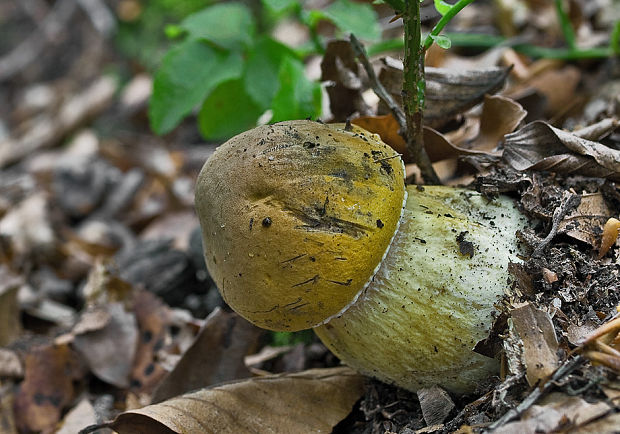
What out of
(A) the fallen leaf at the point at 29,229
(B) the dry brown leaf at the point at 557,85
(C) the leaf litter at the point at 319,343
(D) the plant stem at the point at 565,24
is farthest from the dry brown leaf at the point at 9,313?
(D) the plant stem at the point at 565,24

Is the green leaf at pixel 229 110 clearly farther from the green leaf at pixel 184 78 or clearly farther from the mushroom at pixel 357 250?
the mushroom at pixel 357 250

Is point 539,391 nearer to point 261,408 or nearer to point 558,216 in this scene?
point 558,216

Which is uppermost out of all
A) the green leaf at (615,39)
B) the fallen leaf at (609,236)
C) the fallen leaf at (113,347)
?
the green leaf at (615,39)

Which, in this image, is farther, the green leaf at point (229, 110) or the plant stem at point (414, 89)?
the green leaf at point (229, 110)

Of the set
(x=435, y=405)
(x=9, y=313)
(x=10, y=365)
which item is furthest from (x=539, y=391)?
(x=9, y=313)

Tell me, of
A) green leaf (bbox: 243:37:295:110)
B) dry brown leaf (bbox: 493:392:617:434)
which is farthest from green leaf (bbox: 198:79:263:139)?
dry brown leaf (bbox: 493:392:617:434)

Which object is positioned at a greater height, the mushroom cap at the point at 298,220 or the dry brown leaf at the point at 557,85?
the dry brown leaf at the point at 557,85
